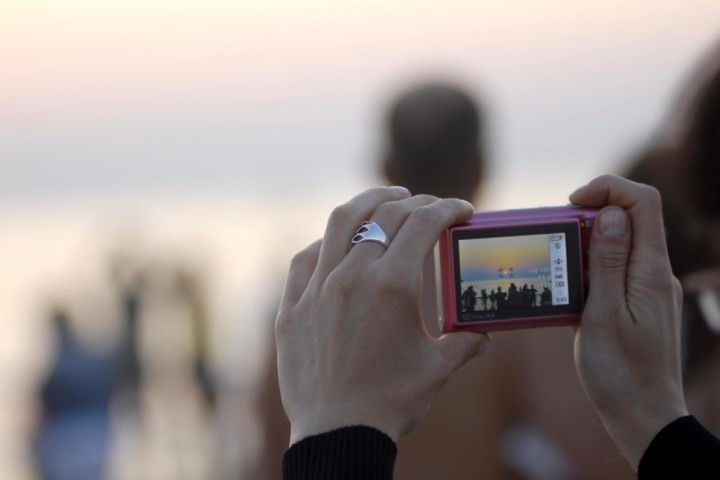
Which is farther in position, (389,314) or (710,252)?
(710,252)

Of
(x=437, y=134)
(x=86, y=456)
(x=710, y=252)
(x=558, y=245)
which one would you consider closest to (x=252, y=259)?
(x=86, y=456)

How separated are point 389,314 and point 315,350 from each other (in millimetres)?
101

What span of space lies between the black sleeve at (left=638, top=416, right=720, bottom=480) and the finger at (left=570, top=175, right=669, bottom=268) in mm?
214

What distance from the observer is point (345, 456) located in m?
1.26

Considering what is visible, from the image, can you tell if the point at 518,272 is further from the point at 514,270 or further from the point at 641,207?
the point at 641,207

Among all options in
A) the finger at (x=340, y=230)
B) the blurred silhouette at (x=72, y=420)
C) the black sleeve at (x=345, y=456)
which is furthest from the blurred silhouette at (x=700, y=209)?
the blurred silhouette at (x=72, y=420)

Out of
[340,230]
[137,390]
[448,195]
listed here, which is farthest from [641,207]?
[137,390]

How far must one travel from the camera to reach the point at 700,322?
1.99m

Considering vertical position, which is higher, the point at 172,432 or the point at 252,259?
the point at 252,259

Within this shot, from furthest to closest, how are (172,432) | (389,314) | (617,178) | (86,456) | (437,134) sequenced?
1. (172,432)
2. (86,456)
3. (437,134)
4. (617,178)
5. (389,314)

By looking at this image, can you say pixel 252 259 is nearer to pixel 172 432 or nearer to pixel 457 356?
pixel 172 432

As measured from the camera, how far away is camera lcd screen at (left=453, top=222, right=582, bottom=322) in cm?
144

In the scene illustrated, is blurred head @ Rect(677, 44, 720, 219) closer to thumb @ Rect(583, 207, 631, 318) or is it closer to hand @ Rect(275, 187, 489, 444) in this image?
thumb @ Rect(583, 207, 631, 318)

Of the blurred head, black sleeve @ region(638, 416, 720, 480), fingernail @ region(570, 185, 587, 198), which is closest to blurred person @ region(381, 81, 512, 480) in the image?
the blurred head
